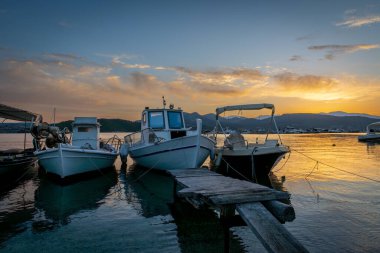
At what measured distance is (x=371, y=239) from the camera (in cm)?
813

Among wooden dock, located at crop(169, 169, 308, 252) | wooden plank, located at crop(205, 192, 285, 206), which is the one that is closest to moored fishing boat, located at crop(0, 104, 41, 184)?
wooden dock, located at crop(169, 169, 308, 252)

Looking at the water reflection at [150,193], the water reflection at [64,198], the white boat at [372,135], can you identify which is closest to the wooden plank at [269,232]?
the water reflection at [150,193]

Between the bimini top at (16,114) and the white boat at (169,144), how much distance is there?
24.8 feet

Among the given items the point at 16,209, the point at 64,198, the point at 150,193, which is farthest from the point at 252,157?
the point at 16,209

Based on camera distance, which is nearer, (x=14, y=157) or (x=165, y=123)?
(x=14, y=157)

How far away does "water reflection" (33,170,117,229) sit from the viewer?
10.2 m

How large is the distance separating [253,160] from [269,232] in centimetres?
1334

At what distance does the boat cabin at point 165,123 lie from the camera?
20.5 metres

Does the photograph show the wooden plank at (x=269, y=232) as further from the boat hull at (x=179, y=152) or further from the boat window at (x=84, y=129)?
the boat window at (x=84, y=129)

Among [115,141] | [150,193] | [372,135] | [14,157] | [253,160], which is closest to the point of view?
[150,193]

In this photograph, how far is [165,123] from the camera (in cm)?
2086

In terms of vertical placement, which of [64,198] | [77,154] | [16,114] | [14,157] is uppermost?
[16,114]

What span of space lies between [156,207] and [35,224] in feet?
14.8

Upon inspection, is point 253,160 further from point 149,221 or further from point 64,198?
point 64,198
